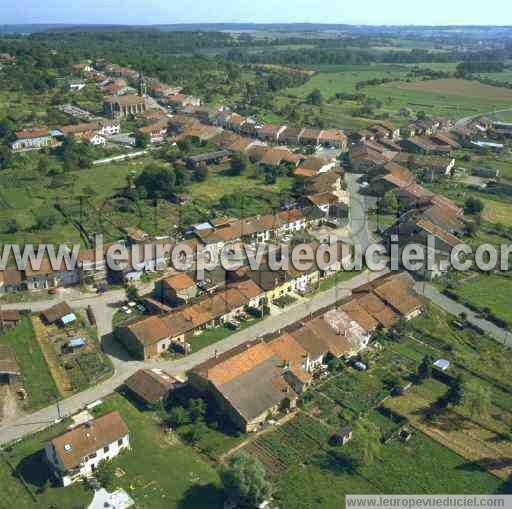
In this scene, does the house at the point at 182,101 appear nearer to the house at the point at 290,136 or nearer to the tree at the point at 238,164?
the house at the point at 290,136

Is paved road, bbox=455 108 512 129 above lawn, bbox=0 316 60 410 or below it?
above

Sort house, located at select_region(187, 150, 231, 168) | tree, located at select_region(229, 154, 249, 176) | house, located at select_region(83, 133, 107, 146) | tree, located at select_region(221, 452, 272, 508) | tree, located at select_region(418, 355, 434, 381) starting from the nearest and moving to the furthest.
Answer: tree, located at select_region(221, 452, 272, 508), tree, located at select_region(418, 355, 434, 381), tree, located at select_region(229, 154, 249, 176), house, located at select_region(187, 150, 231, 168), house, located at select_region(83, 133, 107, 146)

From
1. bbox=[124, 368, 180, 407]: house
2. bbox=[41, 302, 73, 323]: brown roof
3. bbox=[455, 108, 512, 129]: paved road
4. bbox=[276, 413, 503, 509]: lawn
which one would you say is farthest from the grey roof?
bbox=[455, 108, 512, 129]: paved road

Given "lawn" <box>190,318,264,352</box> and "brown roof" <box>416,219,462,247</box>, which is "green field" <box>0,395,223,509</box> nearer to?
"lawn" <box>190,318,264,352</box>

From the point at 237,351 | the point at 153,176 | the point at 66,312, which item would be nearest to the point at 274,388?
the point at 237,351

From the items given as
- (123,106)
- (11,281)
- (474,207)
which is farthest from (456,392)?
(123,106)

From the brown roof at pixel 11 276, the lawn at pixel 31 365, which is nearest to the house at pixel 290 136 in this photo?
the brown roof at pixel 11 276

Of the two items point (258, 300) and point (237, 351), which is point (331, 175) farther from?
point (237, 351)
